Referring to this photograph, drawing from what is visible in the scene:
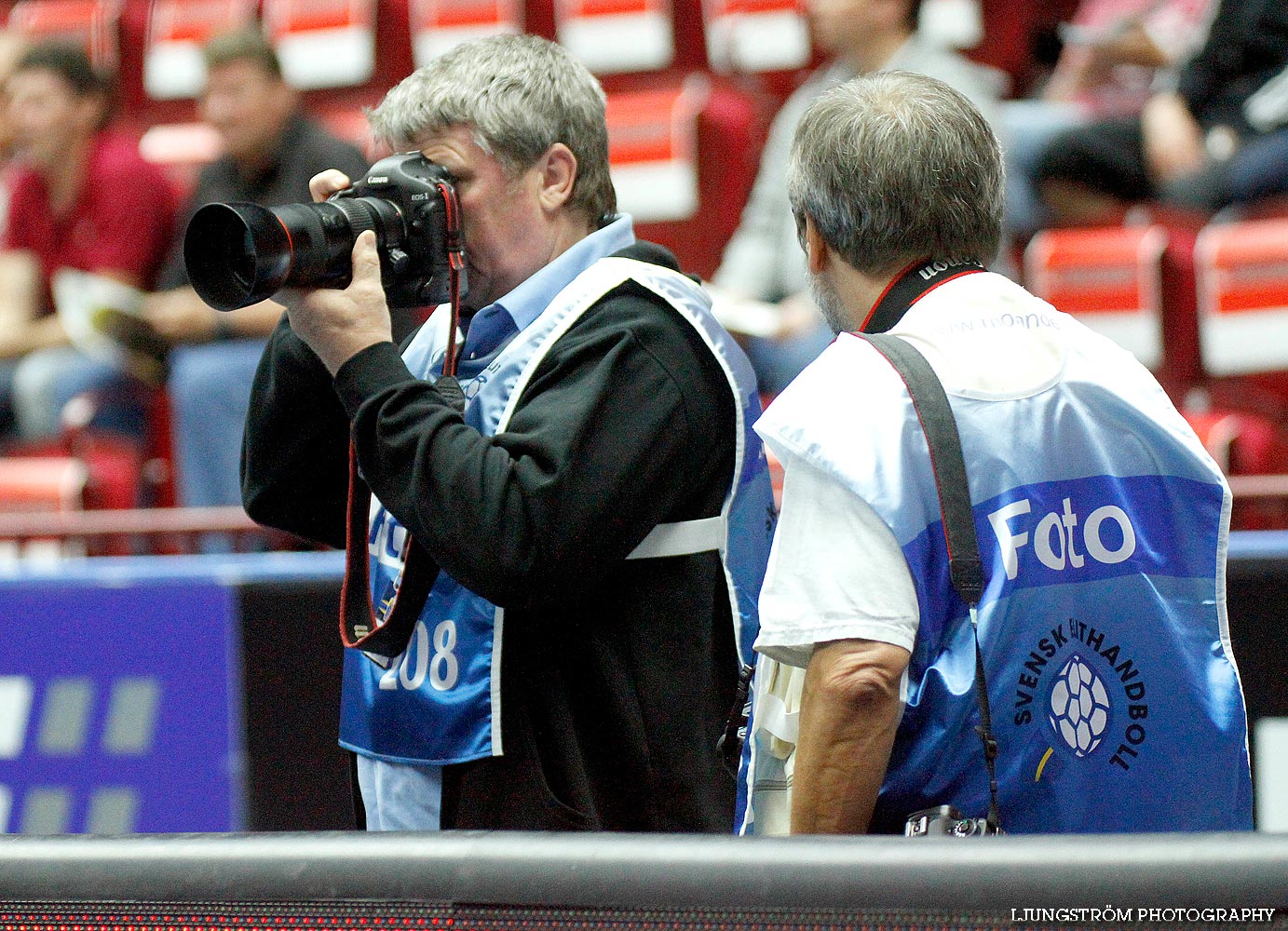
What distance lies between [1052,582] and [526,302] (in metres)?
0.60

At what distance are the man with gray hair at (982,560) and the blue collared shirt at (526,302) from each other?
35 centimetres

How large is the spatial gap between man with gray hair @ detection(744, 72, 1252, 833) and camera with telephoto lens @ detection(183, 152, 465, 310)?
0.41 metres

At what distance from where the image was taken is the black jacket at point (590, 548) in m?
1.34

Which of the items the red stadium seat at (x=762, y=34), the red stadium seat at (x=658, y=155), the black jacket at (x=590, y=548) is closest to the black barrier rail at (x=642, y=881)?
the black jacket at (x=590, y=548)

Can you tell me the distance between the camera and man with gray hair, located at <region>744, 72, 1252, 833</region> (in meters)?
1.16

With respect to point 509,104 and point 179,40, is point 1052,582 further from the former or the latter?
point 179,40

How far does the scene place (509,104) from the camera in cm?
150

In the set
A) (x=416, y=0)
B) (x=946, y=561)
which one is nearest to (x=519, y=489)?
(x=946, y=561)

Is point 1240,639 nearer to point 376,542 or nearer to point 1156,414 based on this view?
point 1156,414

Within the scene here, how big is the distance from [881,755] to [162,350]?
334 cm

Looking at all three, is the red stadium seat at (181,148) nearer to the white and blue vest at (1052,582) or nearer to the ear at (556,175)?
the ear at (556,175)

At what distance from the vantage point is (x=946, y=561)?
1175 mm

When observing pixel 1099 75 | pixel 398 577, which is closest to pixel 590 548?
pixel 398 577

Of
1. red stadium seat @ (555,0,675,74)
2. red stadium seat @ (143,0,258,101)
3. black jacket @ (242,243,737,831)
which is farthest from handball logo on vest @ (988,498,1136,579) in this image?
red stadium seat @ (143,0,258,101)
